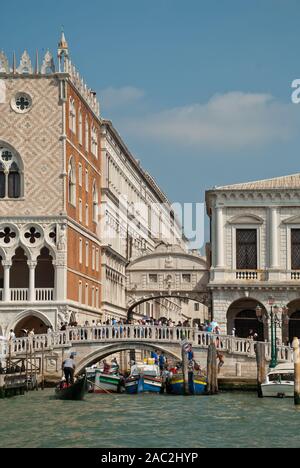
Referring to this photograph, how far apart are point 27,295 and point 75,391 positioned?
11.4 meters

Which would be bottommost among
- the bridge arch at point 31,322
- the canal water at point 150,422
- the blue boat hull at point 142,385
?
the canal water at point 150,422

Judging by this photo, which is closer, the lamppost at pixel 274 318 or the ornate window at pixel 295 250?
the lamppost at pixel 274 318

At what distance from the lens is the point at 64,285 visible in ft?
137

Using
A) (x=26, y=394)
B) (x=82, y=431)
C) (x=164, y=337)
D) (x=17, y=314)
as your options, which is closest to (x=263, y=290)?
(x=164, y=337)

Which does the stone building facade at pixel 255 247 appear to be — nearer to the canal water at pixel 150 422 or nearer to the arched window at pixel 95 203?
the arched window at pixel 95 203

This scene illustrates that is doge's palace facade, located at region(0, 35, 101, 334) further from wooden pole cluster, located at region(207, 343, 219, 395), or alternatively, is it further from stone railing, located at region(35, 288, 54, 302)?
wooden pole cluster, located at region(207, 343, 219, 395)

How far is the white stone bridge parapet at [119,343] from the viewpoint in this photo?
122 feet

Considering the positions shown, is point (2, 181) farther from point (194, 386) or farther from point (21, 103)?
point (194, 386)

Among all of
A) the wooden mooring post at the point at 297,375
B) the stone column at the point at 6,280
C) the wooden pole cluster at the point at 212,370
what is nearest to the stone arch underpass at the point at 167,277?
the stone column at the point at 6,280

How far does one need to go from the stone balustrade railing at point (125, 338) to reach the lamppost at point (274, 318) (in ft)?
4.07

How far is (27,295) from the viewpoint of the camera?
42000 millimetres

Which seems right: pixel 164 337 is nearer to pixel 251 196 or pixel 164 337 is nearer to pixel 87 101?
pixel 251 196

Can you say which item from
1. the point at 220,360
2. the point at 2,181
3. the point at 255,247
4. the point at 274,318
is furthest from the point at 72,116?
the point at 220,360

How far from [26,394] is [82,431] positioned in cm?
1133
